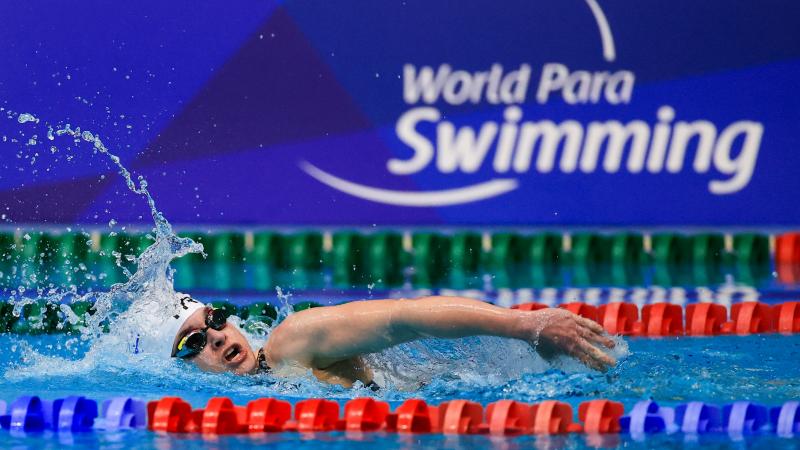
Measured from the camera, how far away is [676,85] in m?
8.12

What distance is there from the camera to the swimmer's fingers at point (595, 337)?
338 centimetres

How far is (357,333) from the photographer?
375 cm

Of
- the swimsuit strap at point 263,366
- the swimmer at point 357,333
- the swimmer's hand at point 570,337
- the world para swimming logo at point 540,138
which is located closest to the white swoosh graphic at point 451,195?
the world para swimming logo at point 540,138

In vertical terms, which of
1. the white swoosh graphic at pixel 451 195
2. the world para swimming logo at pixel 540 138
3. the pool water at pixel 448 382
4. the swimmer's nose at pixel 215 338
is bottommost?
the pool water at pixel 448 382

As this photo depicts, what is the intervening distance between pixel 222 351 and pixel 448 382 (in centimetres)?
73

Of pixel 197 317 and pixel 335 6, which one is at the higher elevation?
pixel 335 6

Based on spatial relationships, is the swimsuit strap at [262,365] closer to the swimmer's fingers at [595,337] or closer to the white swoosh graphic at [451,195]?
the swimmer's fingers at [595,337]

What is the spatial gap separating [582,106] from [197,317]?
15.0 feet

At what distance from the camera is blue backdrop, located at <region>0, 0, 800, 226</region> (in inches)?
316

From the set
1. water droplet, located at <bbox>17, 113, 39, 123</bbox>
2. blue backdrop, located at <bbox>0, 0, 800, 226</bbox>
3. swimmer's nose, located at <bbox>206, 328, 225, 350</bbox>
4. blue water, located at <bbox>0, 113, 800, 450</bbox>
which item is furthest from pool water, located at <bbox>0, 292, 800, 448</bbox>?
water droplet, located at <bbox>17, 113, 39, 123</bbox>

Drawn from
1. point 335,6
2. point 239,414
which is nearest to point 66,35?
point 335,6

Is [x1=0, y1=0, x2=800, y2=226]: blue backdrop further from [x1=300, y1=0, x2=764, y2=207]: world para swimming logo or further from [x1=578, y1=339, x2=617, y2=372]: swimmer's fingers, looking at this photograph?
[x1=578, y1=339, x2=617, y2=372]: swimmer's fingers

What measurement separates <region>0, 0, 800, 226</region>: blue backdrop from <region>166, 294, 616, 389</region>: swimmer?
3.98 m

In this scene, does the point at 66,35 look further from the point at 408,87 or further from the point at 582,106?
the point at 582,106
